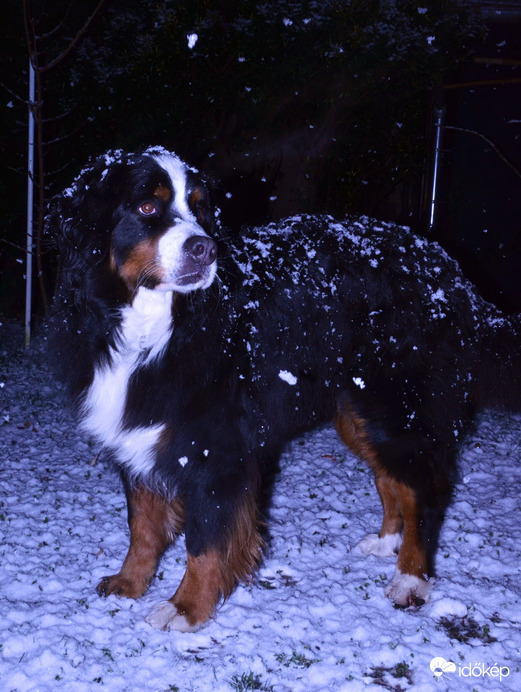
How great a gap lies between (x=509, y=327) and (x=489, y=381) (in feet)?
1.03

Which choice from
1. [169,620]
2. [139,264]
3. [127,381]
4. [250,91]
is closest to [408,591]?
[169,620]

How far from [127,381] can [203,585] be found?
952mm

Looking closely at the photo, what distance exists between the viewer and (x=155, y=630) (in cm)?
271

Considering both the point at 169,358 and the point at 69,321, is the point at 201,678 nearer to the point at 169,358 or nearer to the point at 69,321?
the point at 169,358

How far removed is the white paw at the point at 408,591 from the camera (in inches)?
116

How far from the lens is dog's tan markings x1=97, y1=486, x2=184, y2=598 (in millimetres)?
2971

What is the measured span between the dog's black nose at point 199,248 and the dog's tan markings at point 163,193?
0.89 feet

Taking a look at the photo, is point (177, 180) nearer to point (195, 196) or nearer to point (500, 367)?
point (195, 196)

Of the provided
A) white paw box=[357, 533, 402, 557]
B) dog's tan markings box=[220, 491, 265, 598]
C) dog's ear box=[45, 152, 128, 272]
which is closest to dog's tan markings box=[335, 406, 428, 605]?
white paw box=[357, 533, 402, 557]

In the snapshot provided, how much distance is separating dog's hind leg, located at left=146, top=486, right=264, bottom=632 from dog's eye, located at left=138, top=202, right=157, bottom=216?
1.29m

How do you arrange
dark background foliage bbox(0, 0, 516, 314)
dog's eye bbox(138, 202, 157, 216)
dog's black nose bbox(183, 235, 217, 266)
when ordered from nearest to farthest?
dog's black nose bbox(183, 235, 217, 266) → dog's eye bbox(138, 202, 157, 216) → dark background foliage bbox(0, 0, 516, 314)

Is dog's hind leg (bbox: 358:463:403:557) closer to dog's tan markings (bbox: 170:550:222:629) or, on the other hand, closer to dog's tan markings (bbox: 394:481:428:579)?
dog's tan markings (bbox: 394:481:428:579)

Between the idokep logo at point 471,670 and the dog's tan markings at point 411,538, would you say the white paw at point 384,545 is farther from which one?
the idokep logo at point 471,670

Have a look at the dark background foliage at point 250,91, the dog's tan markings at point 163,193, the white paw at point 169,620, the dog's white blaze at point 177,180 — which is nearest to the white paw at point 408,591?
the white paw at point 169,620
